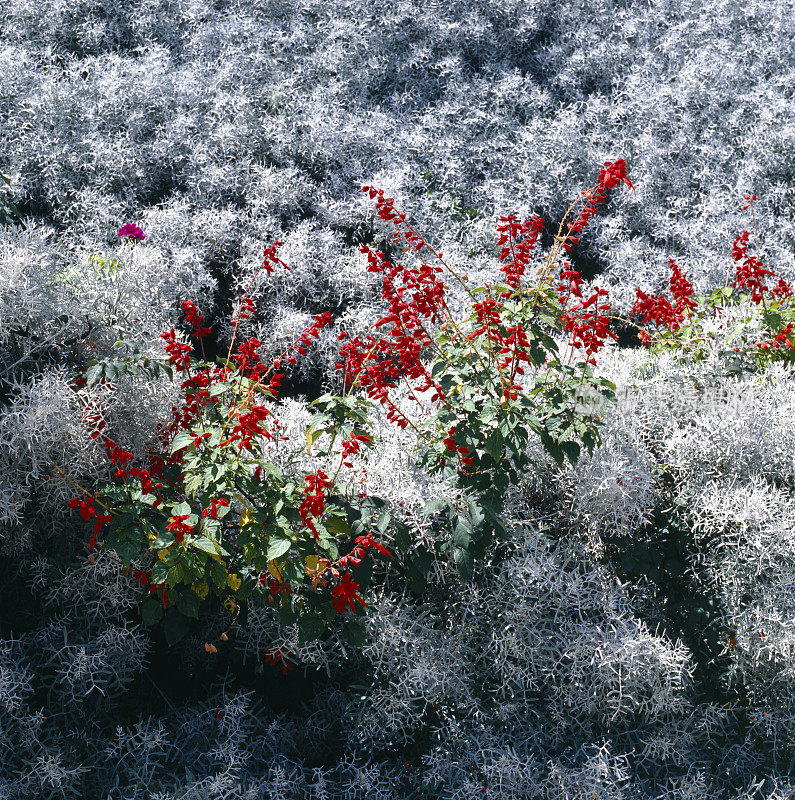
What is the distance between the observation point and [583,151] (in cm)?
479

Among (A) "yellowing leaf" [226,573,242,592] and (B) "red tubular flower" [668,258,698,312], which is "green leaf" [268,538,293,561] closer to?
(A) "yellowing leaf" [226,573,242,592]

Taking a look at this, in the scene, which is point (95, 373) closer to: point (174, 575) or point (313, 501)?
point (174, 575)

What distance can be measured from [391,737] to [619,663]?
2.54 ft

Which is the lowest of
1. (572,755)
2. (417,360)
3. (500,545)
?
(572,755)

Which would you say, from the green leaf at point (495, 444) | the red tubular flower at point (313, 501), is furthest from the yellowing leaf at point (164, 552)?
the green leaf at point (495, 444)

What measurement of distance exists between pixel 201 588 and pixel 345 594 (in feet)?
1.65

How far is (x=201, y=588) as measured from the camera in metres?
2.33

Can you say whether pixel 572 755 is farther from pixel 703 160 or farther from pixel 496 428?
pixel 703 160

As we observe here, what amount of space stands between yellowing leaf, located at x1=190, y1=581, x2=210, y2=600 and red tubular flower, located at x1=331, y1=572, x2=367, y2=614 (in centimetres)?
40

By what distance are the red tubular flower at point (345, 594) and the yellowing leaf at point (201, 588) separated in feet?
1.33

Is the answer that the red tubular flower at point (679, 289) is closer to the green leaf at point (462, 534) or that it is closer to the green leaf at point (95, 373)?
the green leaf at point (462, 534)

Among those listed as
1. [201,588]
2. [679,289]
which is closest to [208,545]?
[201,588]

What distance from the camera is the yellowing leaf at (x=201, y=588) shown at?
2320mm

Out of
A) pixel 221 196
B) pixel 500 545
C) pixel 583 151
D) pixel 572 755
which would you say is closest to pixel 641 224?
pixel 583 151
